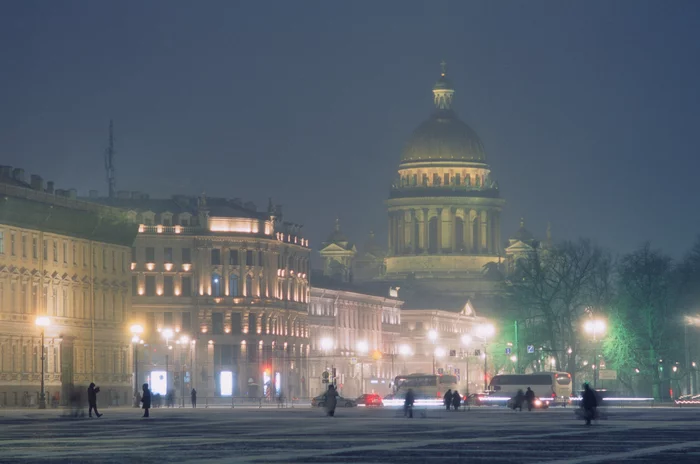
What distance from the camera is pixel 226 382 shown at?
646ft

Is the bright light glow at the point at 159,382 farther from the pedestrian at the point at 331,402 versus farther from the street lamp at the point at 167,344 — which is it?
the pedestrian at the point at 331,402

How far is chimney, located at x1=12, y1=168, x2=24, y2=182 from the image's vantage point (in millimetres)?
141375

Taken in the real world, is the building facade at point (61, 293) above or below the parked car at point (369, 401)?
above

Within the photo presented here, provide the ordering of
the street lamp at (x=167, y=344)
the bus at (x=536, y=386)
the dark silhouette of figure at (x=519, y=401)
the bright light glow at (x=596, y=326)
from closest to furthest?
1. the dark silhouette of figure at (x=519, y=401)
2. the bus at (x=536, y=386)
3. the bright light glow at (x=596, y=326)
4. the street lamp at (x=167, y=344)

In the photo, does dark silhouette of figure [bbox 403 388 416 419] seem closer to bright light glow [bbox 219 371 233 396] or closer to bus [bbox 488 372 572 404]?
bus [bbox 488 372 572 404]

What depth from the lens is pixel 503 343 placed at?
19562cm

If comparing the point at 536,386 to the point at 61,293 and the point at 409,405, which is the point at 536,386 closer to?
the point at 61,293

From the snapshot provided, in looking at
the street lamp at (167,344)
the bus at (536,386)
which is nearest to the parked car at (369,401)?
the bus at (536,386)

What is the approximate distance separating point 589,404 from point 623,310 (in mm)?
72343

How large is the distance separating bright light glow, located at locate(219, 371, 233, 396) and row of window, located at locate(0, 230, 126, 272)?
4261cm

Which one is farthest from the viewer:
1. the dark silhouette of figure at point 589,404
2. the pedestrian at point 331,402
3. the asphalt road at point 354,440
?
the pedestrian at point 331,402

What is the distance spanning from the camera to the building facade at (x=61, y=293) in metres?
131

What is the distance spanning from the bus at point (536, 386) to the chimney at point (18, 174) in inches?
1427

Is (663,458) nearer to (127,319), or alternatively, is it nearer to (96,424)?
(96,424)
